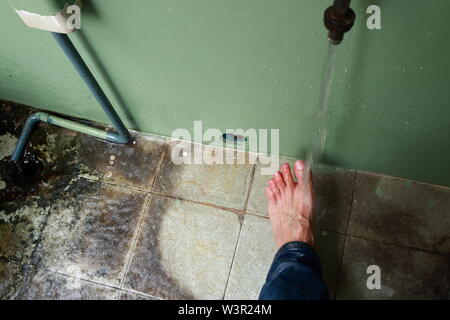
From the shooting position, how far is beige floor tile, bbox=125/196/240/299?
1663mm

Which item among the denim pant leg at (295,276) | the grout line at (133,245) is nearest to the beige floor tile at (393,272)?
the denim pant leg at (295,276)

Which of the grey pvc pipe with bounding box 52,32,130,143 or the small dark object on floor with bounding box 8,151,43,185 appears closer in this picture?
the grey pvc pipe with bounding box 52,32,130,143

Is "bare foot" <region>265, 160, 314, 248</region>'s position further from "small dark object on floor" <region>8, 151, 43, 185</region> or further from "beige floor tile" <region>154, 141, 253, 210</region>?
"small dark object on floor" <region>8, 151, 43, 185</region>

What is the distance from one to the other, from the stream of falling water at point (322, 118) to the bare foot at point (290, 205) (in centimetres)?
4

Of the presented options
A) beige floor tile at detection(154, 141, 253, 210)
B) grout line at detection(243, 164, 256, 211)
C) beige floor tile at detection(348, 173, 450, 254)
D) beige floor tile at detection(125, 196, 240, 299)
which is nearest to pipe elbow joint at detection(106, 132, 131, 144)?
beige floor tile at detection(154, 141, 253, 210)

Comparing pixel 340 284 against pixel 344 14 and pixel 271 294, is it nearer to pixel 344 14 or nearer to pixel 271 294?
pixel 271 294

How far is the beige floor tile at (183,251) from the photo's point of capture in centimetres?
166

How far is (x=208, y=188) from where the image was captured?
1.81 metres

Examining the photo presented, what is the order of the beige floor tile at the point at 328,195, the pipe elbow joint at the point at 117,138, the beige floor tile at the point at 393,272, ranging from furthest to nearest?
the pipe elbow joint at the point at 117,138
the beige floor tile at the point at 328,195
the beige floor tile at the point at 393,272

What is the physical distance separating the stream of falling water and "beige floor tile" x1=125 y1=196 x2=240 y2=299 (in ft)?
1.39

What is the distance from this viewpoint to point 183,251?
67.7 inches

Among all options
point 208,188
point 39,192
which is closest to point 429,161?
point 208,188

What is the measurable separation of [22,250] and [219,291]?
0.90 metres

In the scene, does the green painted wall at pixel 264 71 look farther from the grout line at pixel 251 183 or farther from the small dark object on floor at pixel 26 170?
the small dark object on floor at pixel 26 170
